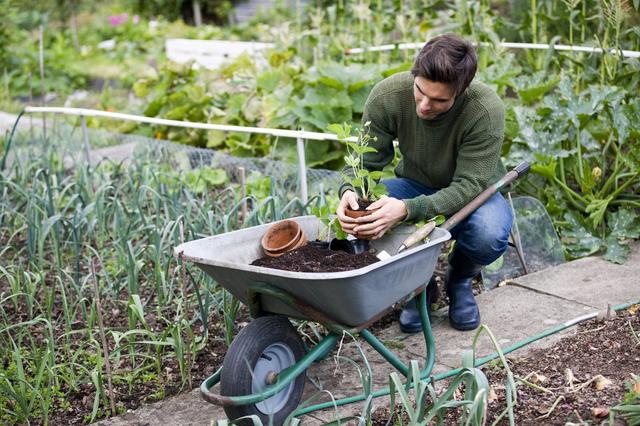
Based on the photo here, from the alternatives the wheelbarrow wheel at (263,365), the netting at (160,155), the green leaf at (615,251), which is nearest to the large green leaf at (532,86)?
the green leaf at (615,251)

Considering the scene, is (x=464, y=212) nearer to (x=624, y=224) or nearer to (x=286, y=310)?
(x=286, y=310)

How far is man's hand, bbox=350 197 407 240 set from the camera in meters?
2.48

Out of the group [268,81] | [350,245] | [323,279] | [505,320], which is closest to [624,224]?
[505,320]

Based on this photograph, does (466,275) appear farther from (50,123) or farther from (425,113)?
(50,123)

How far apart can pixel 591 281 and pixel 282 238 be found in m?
1.38

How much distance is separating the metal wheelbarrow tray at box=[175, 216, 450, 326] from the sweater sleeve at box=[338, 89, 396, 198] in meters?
0.53

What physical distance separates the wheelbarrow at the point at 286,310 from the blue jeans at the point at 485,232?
0.38 meters

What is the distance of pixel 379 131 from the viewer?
2.91 meters

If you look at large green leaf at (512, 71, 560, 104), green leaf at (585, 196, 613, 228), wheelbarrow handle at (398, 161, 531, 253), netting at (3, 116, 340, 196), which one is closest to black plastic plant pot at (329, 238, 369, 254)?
wheelbarrow handle at (398, 161, 531, 253)

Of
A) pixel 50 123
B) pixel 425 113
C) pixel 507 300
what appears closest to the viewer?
pixel 425 113

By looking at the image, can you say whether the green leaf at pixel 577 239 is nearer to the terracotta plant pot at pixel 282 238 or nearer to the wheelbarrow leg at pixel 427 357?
the wheelbarrow leg at pixel 427 357

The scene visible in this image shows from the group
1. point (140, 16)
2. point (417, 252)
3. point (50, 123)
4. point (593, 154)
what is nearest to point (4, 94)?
point (50, 123)

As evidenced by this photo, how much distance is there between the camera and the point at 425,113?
8.71 feet

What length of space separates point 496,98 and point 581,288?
0.92m
